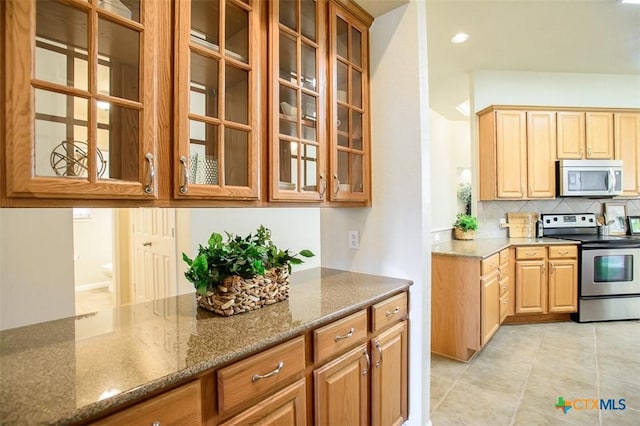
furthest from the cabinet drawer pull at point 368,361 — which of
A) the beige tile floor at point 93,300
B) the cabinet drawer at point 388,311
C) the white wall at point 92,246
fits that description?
the white wall at point 92,246

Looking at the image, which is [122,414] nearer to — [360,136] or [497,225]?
[360,136]

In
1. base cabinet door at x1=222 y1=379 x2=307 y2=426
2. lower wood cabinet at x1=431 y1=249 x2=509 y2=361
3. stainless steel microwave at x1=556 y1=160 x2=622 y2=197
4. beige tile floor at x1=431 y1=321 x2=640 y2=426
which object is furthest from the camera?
stainless steel microwave at x1=556 y1=160 x2=622 y2=197

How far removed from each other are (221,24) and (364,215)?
1.30 metres

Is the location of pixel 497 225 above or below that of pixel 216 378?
above

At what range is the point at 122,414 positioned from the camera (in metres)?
0.77

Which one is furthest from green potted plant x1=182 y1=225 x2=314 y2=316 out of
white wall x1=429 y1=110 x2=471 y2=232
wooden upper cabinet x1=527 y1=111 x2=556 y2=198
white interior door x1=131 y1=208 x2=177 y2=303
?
white wall x1=429 y1=110 x2=471 y2=232

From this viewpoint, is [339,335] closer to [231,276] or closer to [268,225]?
[231,276]

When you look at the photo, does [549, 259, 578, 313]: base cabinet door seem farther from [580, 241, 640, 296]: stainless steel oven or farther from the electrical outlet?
the electrical outlet

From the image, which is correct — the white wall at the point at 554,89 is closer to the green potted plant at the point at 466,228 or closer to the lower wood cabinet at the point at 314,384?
the green potted plant at the point at 466,228

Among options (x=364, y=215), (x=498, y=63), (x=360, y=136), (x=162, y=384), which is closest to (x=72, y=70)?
(x=162, y=384)

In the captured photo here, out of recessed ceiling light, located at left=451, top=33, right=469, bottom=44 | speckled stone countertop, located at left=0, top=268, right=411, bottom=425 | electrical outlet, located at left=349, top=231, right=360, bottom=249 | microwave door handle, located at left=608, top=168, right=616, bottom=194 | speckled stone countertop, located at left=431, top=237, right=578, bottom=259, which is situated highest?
recessed ceiling light, located at left=451, top=33, right=469, bottom=44

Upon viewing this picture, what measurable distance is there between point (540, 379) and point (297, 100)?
8.91 ft

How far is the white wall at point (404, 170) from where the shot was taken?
73.8 inches

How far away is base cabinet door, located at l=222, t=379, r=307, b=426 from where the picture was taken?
40.4 inches
